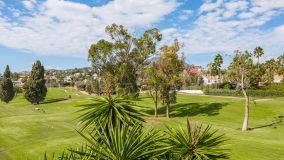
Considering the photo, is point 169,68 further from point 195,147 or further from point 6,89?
point 6,89

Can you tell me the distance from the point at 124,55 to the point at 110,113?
165ft

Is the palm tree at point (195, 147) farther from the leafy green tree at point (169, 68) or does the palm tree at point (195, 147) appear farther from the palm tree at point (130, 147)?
the leafy green tree at point (169, 68)

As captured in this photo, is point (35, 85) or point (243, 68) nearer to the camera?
point (243, 68)

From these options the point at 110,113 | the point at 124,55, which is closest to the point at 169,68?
the point at 124,55

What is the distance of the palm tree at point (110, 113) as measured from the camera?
7359mm

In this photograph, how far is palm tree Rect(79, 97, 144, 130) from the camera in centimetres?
736

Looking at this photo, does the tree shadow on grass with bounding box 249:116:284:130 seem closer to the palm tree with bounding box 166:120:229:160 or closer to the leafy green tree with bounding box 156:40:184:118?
the leafy green tree with bounding box 156:40:184:118

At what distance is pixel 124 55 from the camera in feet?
189

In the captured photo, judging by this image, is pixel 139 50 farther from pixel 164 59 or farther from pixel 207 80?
pixel 207 80

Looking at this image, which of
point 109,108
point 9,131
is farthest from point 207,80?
point 109,108

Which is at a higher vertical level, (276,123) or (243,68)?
(243,68)

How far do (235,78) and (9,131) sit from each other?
95.7 ft

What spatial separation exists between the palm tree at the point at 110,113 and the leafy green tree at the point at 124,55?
4732 cm

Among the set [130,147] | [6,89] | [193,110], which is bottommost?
[193,110]
